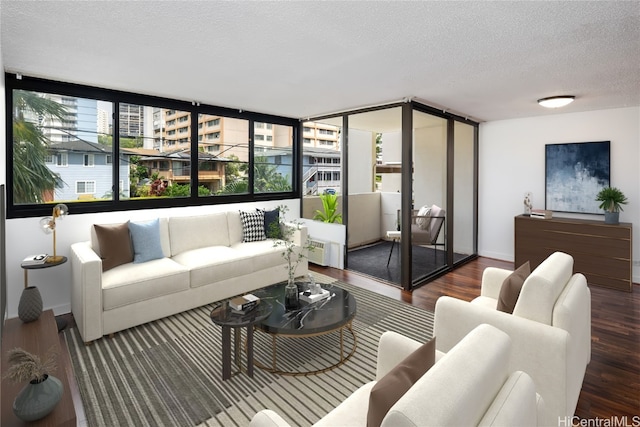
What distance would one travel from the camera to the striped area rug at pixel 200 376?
2133 mm

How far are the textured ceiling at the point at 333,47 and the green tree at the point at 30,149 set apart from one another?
312mm

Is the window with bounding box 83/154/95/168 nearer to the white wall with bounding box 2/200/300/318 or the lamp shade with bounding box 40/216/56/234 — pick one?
the white wall with bounding box 2/200/300/318

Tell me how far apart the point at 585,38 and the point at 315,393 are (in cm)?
312

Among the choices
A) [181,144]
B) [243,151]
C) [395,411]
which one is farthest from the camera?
[243,151]

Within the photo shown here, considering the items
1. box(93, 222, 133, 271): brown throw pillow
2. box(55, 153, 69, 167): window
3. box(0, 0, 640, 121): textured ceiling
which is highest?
box(0, 0, 640, 121): textured ceiling

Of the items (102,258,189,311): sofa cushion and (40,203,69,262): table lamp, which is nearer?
(102,258,189,311): sofa cushion

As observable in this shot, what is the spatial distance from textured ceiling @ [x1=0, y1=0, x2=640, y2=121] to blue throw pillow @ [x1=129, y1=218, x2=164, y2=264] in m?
1.51

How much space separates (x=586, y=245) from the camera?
4.65 meters

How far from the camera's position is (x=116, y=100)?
3.88m

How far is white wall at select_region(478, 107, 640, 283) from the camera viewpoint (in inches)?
184

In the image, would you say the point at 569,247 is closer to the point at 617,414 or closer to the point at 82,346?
the point at 617,414

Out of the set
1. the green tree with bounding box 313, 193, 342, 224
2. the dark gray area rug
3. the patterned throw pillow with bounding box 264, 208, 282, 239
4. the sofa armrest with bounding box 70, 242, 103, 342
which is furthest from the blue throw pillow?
the dark gray area rug

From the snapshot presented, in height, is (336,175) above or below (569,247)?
above

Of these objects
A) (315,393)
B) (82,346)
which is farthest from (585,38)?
(82,346)
